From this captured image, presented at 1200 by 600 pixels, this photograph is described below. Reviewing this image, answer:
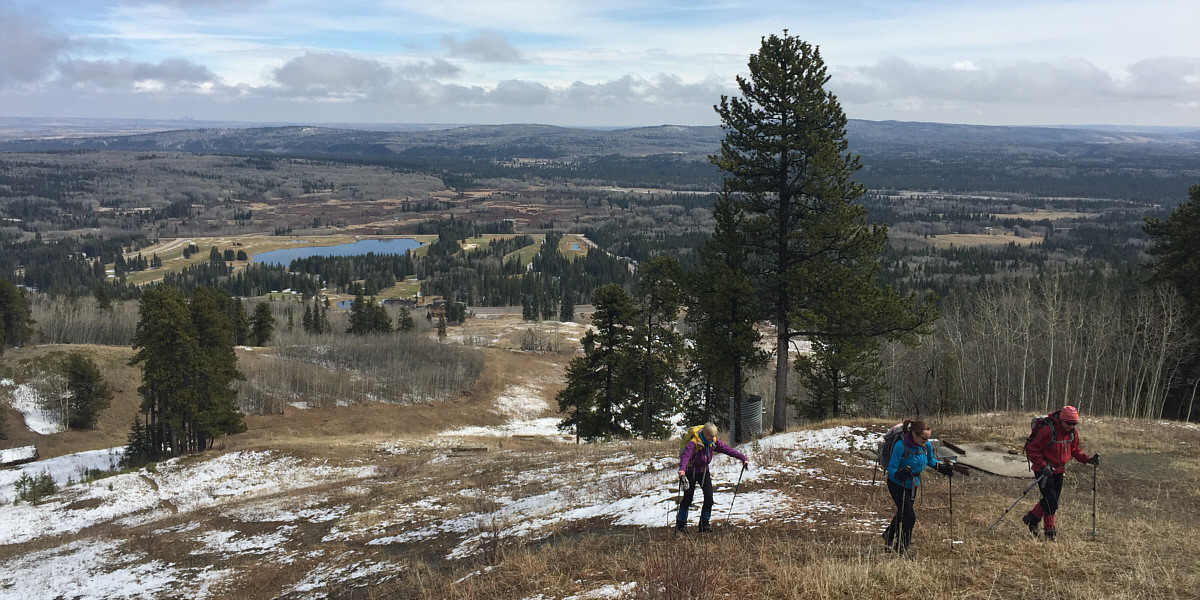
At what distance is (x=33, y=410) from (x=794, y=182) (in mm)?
62999

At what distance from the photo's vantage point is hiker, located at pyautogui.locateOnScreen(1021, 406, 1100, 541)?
29.7ft

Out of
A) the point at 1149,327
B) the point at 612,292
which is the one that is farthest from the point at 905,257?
the point at 612,292

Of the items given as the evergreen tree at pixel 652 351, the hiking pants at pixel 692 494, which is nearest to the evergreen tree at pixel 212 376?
A: the evergreen tree at pixel 652 351

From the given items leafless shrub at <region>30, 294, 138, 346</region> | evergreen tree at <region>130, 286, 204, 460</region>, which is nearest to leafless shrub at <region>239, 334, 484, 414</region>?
evergreen tree at <region>130, 286, 204, 460</region>

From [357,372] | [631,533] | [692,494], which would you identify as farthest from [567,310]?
[692,494]

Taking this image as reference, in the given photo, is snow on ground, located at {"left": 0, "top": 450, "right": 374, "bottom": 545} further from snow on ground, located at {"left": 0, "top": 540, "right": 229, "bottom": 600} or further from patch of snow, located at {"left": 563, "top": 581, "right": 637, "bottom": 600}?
patch of snow, located at {"left": 563, "top": 581, "right": 637, "bottom": 600}

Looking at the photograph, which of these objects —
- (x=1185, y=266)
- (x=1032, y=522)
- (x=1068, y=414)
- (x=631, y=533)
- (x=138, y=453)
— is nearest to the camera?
(x=1068, y=414)

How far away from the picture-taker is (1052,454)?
9086mm

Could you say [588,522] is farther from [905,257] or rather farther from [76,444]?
[905,257]

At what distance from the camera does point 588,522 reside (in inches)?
Answer: 510

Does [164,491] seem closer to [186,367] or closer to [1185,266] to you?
[186,367]

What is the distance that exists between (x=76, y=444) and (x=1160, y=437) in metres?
61.7

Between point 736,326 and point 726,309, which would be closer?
point 736,326

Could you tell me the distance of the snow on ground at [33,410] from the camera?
164 ft
